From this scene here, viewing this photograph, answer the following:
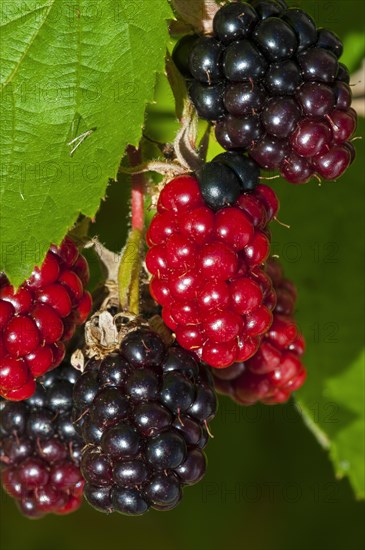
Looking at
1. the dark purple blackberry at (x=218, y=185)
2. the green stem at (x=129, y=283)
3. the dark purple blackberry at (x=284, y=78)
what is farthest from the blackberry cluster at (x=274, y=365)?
the dark purple blackberry at (x=284, y=78)

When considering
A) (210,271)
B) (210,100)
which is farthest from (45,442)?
(210,100)

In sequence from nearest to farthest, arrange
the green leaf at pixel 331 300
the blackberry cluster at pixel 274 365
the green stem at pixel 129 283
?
the green stem at pixel 129 283
the blackberry cluster at pixel 274 365
the green leaf at pixel 331 300

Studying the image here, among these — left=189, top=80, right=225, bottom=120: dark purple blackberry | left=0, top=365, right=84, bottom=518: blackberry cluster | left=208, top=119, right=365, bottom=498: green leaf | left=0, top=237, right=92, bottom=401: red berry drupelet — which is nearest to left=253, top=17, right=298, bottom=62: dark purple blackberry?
left=189, top=80, right=225, bottom=120: dark purple blackberry

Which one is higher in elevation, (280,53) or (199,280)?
(280,53)

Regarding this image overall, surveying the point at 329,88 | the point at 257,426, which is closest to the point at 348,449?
the point at 257,426

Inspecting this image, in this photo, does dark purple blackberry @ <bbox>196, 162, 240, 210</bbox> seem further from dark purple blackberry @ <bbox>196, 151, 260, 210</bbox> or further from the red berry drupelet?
the red berry drupelet

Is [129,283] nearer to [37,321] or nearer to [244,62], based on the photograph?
[37,321]

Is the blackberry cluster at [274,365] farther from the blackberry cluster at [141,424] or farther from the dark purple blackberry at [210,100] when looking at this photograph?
the dark purple blackberry at [210,100]

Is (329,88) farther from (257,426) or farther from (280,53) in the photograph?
(257,426)
